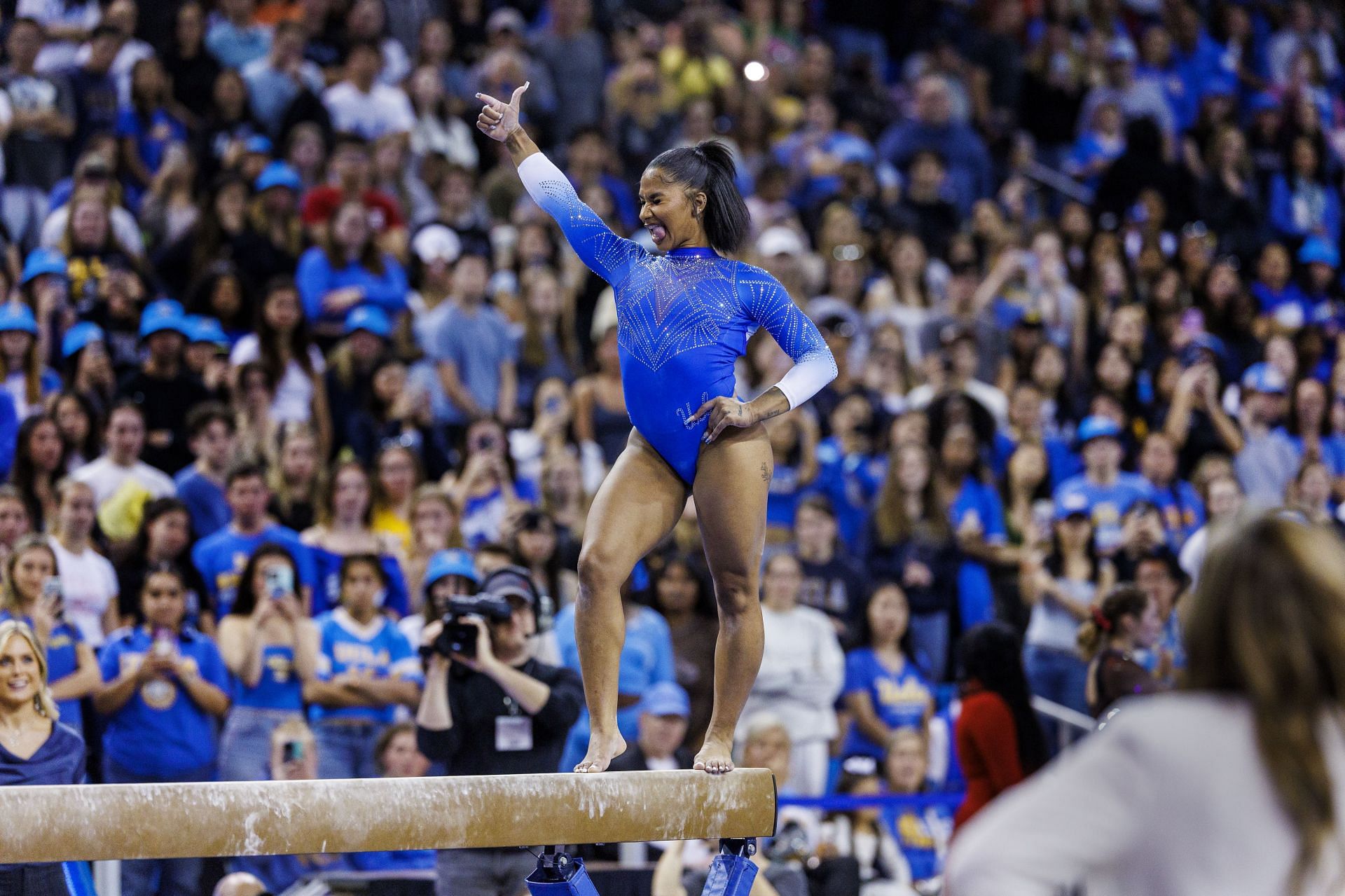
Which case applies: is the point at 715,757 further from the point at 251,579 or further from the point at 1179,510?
the point at 1179,510

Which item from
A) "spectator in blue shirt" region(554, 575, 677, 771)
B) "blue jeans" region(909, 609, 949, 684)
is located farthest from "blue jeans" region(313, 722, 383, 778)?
"blue jeans" region(909, 609, 949, 684)

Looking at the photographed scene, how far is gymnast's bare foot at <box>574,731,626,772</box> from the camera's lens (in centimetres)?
464

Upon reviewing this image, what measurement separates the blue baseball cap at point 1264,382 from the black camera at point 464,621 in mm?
6515

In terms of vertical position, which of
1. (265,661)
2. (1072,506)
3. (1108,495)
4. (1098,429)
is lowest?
(265,661)

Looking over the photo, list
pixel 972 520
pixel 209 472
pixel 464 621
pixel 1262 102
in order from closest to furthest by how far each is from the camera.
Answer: pixel 464 621
pixel 209 472
pixel 972 520
pixel 1262 102

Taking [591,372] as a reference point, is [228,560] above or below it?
below

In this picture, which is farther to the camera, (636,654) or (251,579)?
(636,654)

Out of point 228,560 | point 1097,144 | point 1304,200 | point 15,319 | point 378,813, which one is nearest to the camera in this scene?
point 378,813

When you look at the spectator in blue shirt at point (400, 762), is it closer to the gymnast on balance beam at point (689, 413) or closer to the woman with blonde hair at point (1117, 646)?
the gymnast on balance beam at point (689, 413)

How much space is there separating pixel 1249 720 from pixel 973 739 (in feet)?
14.0

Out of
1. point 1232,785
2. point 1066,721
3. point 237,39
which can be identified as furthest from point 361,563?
point 237,39

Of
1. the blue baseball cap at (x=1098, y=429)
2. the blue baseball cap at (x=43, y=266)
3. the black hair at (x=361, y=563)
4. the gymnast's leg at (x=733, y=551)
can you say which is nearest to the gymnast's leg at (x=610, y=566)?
the gymnast's leg at (x=733, y=551)

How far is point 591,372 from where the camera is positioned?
10.3 meters

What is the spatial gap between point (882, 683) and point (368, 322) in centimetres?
348
